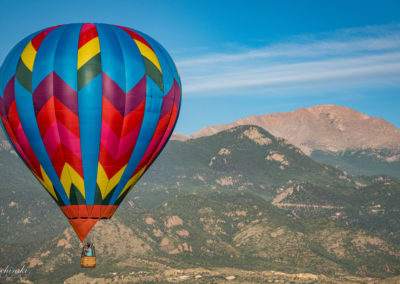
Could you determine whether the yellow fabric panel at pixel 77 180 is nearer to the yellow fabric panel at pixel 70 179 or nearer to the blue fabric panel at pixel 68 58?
the yellow fabric panel at pixel 70 179

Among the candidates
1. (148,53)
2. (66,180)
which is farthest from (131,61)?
(66,180)

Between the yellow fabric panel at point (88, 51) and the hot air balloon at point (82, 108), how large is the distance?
0.06 metres

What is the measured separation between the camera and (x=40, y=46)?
130250mm

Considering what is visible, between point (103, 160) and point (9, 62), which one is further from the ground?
point (9, 62)

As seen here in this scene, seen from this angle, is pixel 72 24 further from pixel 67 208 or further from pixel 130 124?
pixel 67 208

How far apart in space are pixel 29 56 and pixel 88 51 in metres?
9.84

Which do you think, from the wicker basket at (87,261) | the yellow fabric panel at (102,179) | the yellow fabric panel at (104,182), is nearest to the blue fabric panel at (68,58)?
the yellow fabric panel at (102,179)

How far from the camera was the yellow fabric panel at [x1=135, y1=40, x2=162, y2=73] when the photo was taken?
133 meters

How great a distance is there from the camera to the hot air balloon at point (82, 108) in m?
127

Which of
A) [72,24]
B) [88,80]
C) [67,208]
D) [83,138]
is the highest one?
[72,24]

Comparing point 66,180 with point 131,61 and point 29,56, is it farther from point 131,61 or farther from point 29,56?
point 131,61

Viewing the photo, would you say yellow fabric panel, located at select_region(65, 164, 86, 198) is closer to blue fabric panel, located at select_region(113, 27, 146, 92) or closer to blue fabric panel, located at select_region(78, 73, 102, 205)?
blue fabric panel, located at select_region(78, 73, 102, 205)

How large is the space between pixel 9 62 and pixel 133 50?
66.8 feet

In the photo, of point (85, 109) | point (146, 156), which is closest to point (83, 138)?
point (85, 109)
